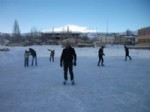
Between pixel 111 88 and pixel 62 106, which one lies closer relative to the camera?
pixel 62 106

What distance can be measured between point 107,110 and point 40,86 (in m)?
3.98

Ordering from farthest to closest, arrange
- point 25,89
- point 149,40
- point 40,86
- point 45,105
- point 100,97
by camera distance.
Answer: point 149,40, point 40,86, point 25,89, point 100,97, point 45,105

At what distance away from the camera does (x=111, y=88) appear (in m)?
8.91

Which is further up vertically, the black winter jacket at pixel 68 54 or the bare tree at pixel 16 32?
the bare tree at pixel 16 32

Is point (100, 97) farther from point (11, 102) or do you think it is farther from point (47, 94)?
point (11, 102)

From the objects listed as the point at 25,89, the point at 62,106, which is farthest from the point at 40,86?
the point at 62,106

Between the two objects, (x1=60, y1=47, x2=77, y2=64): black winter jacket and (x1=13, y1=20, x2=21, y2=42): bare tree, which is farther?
(x1=13, y1=20, x2=21, y2=42): bare tree

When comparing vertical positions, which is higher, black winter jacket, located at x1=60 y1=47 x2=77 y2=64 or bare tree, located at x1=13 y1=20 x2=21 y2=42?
bare tree, located at x1=13 y1=20 x2=21 y2=42

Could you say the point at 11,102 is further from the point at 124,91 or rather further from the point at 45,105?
the point at 124,91

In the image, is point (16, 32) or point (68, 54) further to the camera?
point (16, 32)

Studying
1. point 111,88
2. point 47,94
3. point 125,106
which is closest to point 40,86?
point 47,94

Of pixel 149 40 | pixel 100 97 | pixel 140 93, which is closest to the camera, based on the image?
Result: pixel 100 97

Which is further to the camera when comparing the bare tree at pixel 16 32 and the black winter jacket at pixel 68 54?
the bare tree at pixel 16 32

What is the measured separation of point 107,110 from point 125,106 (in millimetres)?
593
